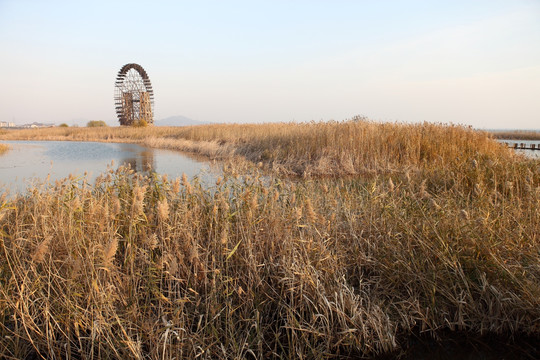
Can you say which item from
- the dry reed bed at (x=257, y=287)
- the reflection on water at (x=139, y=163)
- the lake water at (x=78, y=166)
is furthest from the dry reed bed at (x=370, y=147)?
the dry reed bed at (x=257, y=287)

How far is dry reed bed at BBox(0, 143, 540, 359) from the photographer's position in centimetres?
216

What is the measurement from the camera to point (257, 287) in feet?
8.52

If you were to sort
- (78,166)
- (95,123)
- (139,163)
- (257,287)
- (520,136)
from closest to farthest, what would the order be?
(257,287)
(78,166)
(139,163)
(520,136)
(95,123)

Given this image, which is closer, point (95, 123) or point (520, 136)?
point (520, 136)

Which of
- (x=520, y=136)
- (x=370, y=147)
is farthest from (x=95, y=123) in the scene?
(x=520, y=136)

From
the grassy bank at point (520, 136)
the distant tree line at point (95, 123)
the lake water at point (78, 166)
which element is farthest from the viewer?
the distant tree line at point (95, 123)

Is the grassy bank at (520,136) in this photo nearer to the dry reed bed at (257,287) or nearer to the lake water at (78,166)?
the lake water at (78,166)

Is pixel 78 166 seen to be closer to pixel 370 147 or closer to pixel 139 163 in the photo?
pixel 139 163

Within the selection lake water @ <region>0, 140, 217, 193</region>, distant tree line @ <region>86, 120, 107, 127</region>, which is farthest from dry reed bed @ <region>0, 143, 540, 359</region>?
distant tree line @ <region>86, 120, 107, 127</region>

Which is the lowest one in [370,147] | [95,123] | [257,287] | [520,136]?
[257,287]

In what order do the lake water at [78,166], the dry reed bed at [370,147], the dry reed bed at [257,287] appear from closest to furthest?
the dry reed bed at [257,287] < the lake water at [78,166] < the dry reed bed at [370,147]

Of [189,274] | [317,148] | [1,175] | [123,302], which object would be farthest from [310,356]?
[1,175]

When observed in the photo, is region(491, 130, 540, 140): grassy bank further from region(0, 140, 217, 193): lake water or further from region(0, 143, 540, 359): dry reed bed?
region(0, 143, 540, 359): dry reed bed

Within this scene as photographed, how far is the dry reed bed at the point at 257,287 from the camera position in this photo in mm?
2160
